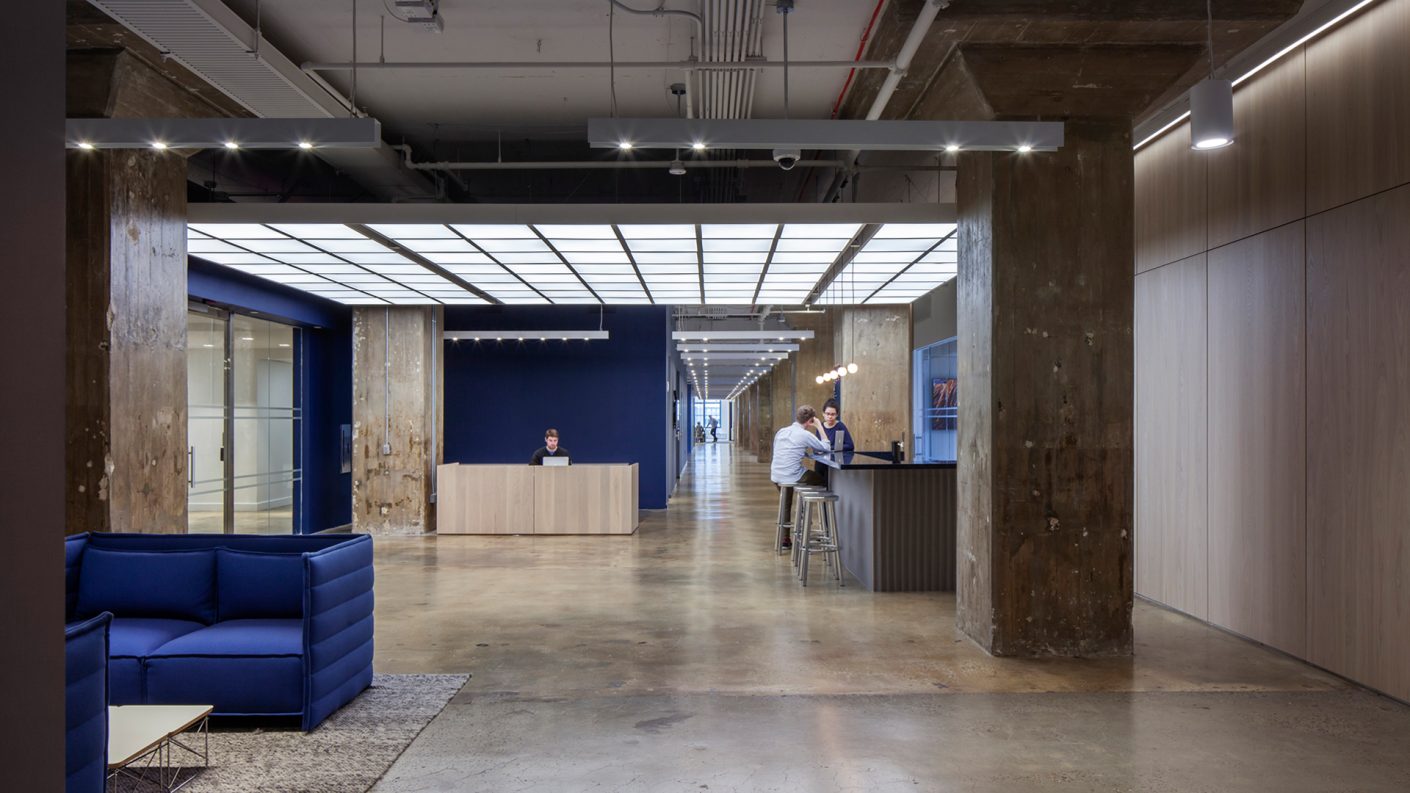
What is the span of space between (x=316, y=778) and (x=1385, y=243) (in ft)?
19.3

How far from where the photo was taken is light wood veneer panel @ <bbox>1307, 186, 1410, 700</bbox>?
4617mm

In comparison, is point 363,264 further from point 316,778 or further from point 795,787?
point 795,787

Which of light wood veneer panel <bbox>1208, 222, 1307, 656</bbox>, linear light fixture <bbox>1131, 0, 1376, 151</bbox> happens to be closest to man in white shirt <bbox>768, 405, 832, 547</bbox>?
light wood veneer panel <bbox>1208, 222, 1307, 656</bbox>

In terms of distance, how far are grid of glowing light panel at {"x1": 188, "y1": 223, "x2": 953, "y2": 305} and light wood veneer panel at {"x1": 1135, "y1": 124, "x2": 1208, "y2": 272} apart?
158cm

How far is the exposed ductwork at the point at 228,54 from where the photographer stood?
4613 mm

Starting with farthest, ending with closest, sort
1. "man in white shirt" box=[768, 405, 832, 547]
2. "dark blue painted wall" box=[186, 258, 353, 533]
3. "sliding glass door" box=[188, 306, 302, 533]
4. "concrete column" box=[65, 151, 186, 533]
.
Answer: "dark blue painted wall" box=[186, 258, 353, 533]
"sliding glass door" box=[188, 306, 302, 533]
"man in white shirt" box=[768, 405, 832, 547]
"concrete column" box=[65, 151, 186, 533]

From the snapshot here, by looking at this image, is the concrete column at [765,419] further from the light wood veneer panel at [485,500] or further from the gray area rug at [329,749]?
the gray area rug at [329,749]

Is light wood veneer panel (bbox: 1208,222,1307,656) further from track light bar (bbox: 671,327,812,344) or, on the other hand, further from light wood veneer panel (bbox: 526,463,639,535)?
track light bar (bbox: 671,327,812,344)

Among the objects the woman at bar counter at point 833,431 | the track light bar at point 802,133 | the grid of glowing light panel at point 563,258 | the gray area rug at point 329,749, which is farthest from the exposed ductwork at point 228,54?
the woman at bar counter at point 833,431

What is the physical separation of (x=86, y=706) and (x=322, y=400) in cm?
1102

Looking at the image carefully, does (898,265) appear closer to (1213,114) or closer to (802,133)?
(802,133)

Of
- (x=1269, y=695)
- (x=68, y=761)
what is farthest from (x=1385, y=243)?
(x=68, y=761)

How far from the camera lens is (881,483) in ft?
26.1

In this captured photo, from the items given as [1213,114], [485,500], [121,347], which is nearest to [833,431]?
[485,500]
